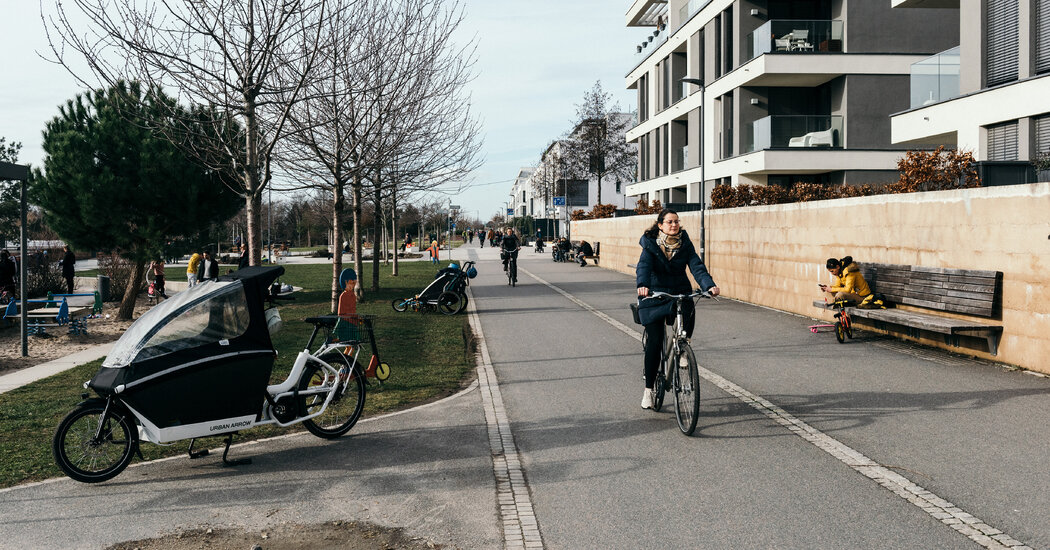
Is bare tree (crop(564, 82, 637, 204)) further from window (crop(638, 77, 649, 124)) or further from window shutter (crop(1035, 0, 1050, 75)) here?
window shutter (crop(1035, 0, 1050, 75))

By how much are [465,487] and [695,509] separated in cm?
145

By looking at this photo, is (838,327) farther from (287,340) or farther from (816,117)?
(816,117)

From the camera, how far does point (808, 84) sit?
31.4 metres

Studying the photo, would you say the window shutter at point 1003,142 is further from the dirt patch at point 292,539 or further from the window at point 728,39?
the dirt patch at point 292,539

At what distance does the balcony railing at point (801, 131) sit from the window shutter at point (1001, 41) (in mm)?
10283

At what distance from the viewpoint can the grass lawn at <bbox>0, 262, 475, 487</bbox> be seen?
656cm

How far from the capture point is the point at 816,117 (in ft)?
95.5

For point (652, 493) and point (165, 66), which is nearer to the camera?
point (652, 493)

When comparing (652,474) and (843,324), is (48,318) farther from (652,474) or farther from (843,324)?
(652,474)

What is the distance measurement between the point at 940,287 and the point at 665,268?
5.77m

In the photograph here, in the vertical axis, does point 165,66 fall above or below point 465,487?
above

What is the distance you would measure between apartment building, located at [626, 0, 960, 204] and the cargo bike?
862 inches

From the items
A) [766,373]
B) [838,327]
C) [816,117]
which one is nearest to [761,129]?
[816,117]

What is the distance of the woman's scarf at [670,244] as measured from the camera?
7.26 meters
